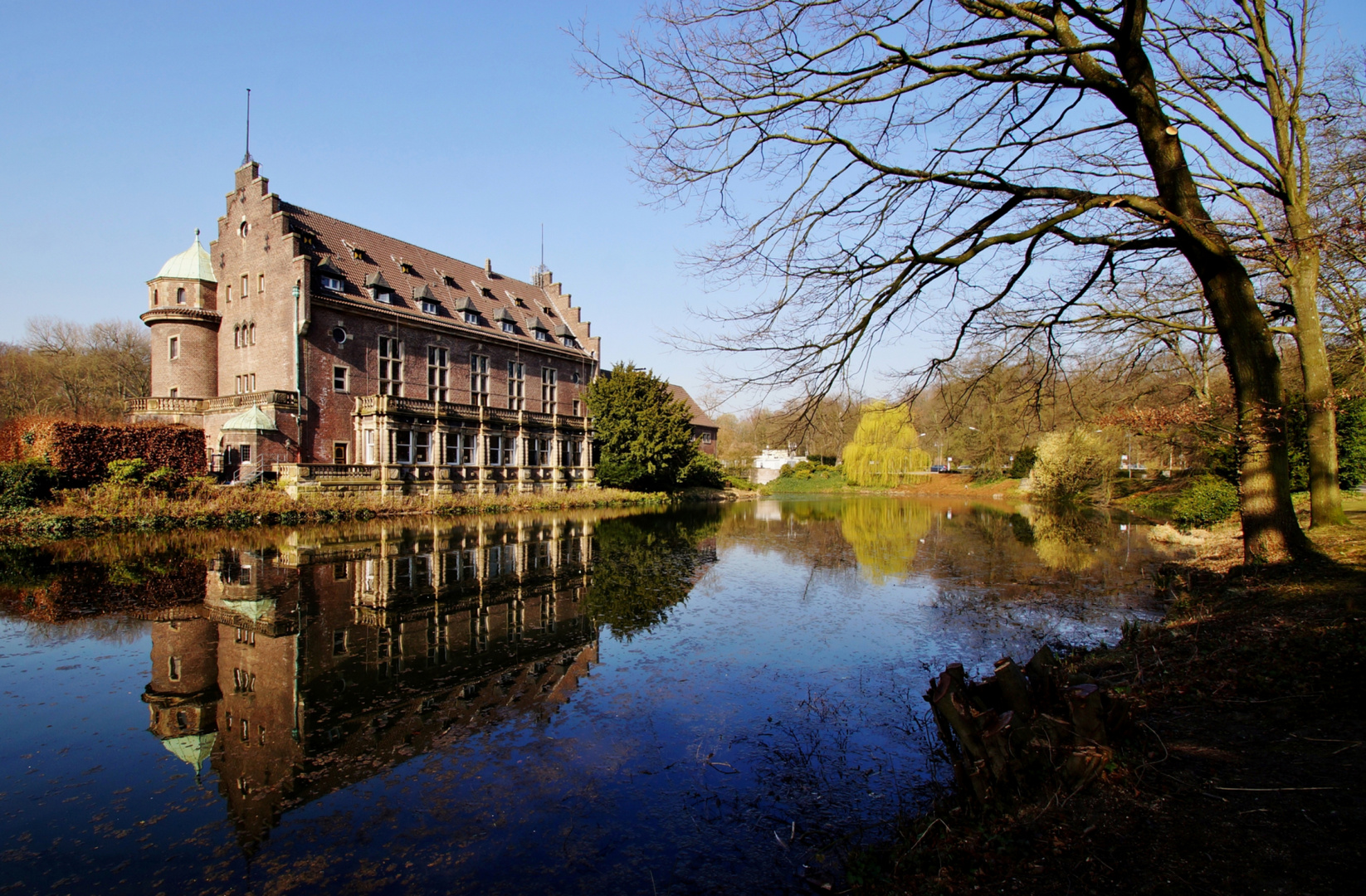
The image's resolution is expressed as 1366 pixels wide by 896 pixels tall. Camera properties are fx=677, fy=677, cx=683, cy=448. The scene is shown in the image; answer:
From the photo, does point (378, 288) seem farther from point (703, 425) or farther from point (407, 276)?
point (703, 425)

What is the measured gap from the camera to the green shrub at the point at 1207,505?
56.3 feet

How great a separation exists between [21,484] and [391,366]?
14128 millimetres

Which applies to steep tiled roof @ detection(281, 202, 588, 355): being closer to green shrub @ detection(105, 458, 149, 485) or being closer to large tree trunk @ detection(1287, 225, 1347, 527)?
green shrub @ detection(105, 458, 149, 485)

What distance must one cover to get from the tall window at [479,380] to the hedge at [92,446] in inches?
528

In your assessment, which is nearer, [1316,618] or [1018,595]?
[1316,618]

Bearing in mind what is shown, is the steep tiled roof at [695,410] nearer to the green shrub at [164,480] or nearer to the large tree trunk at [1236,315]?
the green shrub at [164,480]

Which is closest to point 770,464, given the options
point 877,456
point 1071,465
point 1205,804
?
point 877,456

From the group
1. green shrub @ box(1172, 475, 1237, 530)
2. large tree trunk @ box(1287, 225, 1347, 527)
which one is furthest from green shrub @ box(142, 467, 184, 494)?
green shrub @ box(1172, 475, 1237, 530)

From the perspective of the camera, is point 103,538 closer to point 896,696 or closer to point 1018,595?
point 896,696

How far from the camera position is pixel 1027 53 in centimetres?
661

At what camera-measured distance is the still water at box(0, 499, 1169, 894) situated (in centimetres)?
367

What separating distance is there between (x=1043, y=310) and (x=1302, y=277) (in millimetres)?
5146

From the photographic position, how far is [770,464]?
71562 mm

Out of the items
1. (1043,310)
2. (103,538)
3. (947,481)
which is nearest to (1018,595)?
(1043,310)
